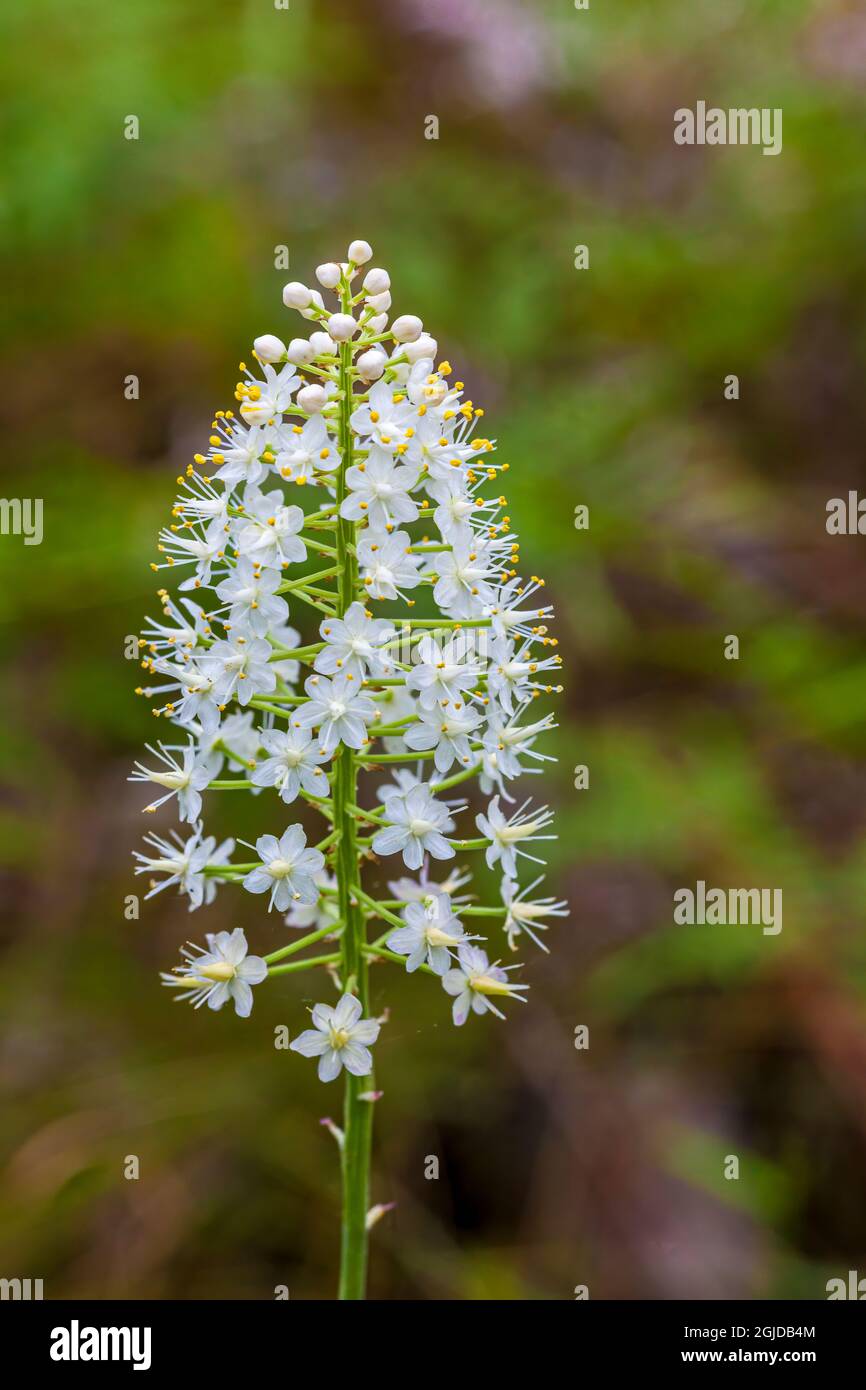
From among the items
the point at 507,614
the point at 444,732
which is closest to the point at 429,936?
the point at 444,732

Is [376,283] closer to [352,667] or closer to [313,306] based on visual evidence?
[313,306]

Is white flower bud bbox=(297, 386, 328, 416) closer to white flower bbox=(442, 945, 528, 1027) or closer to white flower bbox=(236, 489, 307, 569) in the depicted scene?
white flower bbox=(236, 489, 307, 569)

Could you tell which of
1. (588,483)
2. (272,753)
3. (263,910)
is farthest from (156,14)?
(272,753)

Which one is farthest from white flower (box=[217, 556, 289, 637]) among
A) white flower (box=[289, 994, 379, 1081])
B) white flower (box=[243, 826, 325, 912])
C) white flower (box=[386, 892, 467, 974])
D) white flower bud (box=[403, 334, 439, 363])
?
white flower (box=[289, 994, 379, 1081])

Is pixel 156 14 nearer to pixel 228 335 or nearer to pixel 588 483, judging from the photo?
pixel 228 335

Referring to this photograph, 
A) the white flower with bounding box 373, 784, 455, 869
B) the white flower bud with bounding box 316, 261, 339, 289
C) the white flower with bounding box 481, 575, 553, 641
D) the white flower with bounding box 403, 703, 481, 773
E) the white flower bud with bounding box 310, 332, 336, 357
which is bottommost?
the white flower with bounding box 373, 784, 455, 869
